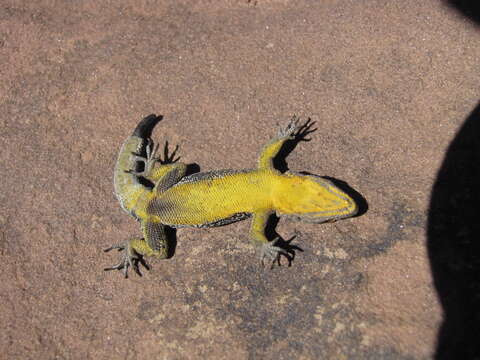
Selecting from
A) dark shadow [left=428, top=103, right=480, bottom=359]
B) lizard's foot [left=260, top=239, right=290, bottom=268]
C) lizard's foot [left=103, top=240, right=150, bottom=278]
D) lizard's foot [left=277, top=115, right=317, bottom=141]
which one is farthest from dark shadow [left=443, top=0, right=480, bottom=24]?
lizard's foot [left=103, top=240, right=150, bottom=278]

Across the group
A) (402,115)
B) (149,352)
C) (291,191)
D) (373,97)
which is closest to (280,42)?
(373,97)

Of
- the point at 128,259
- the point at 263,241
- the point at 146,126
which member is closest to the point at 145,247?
the point at 128,259

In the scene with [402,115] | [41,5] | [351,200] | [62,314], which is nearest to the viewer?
[351,200]

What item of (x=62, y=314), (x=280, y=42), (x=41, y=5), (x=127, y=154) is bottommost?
(x=62, y=314)

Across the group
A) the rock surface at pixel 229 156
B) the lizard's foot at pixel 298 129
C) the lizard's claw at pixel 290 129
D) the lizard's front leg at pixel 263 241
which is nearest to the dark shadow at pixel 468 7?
the rock surface at pixel 229 156

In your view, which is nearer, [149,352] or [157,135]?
[149,352]

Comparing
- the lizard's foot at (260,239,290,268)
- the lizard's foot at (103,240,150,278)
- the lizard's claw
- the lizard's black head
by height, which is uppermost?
the lizard's claw

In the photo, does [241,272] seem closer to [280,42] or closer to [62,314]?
[62,314]

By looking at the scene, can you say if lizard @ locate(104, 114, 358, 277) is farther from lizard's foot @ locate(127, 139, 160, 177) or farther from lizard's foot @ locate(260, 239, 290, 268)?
lizard's foot @ locate(127, 139, 160, 177)
